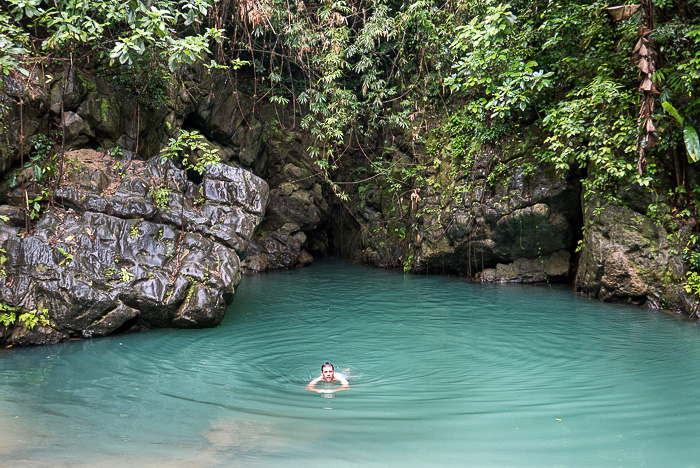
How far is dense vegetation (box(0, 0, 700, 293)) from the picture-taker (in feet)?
23.6

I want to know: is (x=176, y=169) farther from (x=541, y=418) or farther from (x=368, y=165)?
(x=368, y=165)

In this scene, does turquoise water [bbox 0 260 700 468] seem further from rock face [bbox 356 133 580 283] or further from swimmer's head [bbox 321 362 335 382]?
rock face [bbox 356 133 580 283]

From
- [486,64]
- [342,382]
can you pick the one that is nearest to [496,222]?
[486,64]

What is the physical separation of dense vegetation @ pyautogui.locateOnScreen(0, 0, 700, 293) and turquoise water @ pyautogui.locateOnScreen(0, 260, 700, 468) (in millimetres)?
2871

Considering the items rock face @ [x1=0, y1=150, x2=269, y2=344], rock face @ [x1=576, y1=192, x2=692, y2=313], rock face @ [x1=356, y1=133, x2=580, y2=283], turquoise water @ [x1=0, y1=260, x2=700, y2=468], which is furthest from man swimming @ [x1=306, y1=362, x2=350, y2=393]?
rock face @ [x1=356, y1=133, x2=580, y2=283]

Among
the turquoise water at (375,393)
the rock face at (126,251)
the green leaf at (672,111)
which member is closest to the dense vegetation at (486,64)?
the green leaf at (672,111)

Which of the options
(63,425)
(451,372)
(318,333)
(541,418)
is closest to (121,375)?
(63,425)

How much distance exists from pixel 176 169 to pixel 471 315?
603 centimetres

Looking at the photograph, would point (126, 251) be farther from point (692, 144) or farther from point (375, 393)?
point (692, 144)

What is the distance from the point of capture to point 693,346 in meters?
6.48

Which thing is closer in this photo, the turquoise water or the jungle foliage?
the turquoise water

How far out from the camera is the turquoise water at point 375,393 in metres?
3.52

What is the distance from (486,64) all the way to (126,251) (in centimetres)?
742

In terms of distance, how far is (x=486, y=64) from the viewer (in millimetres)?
9891
